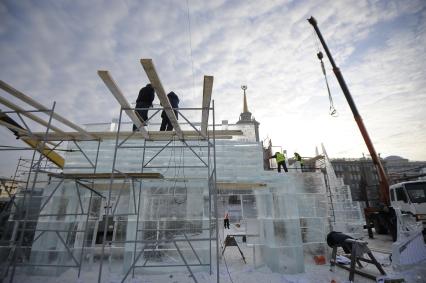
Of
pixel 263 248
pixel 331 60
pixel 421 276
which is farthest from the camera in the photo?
pixel 331 60

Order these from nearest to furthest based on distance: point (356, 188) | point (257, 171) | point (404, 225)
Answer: point (404, 225), point (257, 171), point (356, 188)

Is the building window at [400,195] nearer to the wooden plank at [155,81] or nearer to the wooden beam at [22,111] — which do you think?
the wooden plank at [155,81]

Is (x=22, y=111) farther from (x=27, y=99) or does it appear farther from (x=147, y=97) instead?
(x=147, y=97)

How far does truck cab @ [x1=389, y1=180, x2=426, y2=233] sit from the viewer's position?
10386 mm

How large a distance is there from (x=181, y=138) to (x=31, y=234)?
7.49 m

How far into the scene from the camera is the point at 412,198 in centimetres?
1086

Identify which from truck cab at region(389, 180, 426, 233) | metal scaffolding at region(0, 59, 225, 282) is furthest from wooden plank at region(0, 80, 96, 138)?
truck cab at region(389, 180, 426, 233)

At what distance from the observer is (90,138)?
26.0 ft

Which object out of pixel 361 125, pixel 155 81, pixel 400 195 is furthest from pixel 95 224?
pixel 400 195

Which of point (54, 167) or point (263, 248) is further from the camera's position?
point (54, 167)

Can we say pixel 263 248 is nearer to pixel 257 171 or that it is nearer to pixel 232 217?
pixel 257 171

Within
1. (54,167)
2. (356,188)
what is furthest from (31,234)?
(356,188)

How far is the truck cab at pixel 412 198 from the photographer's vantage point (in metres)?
10.4

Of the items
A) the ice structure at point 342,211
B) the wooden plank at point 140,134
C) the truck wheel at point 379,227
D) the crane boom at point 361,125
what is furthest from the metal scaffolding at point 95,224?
the truck wheel at point 379,227
